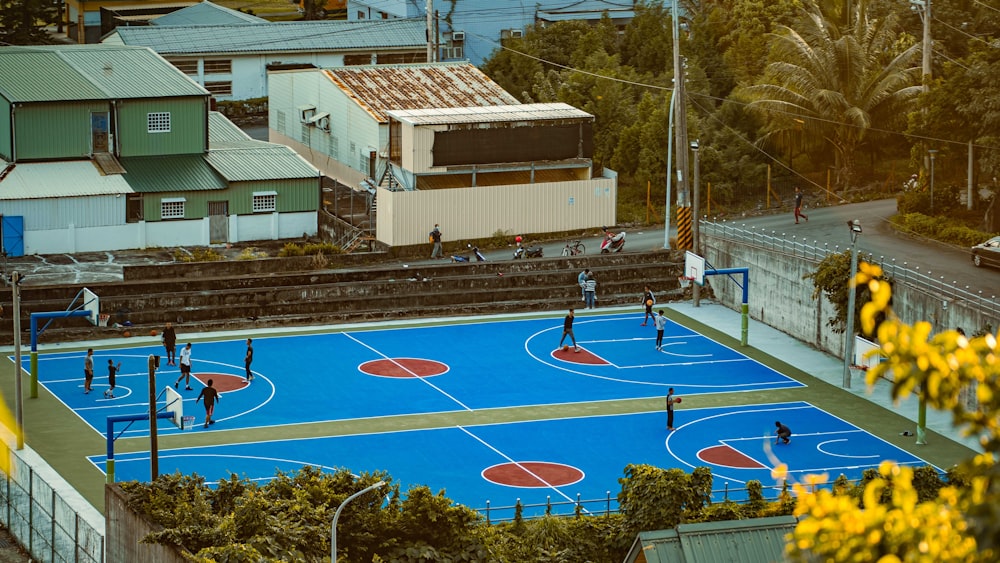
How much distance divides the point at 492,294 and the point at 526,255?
3777 mm

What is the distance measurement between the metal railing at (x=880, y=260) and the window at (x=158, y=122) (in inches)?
905

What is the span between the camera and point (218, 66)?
88.8m

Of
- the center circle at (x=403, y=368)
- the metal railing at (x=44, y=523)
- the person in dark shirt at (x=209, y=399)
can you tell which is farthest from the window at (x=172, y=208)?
the metal railing at (x=44, y=523)

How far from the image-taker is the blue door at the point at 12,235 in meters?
61.0

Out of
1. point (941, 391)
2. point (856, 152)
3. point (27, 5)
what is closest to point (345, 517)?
point (941, 391)

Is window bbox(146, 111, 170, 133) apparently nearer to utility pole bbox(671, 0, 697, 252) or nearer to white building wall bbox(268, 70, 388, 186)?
white building wall bbox(268, 70, 388, 186)

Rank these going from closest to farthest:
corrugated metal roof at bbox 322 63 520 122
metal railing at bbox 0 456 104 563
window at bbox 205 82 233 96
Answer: metal railing at bbox 0 456 104 563
corrugated metal roof at bbox 322 63 520 122
window at bbox 205 82 233 96

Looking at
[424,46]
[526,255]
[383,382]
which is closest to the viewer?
[383,382]

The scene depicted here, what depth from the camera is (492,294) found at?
5925 centimetres

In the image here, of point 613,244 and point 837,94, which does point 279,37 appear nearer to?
point 837,94

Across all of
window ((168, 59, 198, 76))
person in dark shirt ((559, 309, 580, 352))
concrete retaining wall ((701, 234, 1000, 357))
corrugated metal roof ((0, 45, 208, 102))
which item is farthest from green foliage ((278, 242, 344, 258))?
window ((168, 59, 198, 76))

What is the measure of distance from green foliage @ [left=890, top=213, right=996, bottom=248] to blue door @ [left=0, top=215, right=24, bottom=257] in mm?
34923

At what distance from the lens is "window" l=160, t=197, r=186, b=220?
64.6m

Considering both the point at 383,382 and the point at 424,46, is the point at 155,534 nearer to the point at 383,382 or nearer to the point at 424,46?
the point at 383,382
